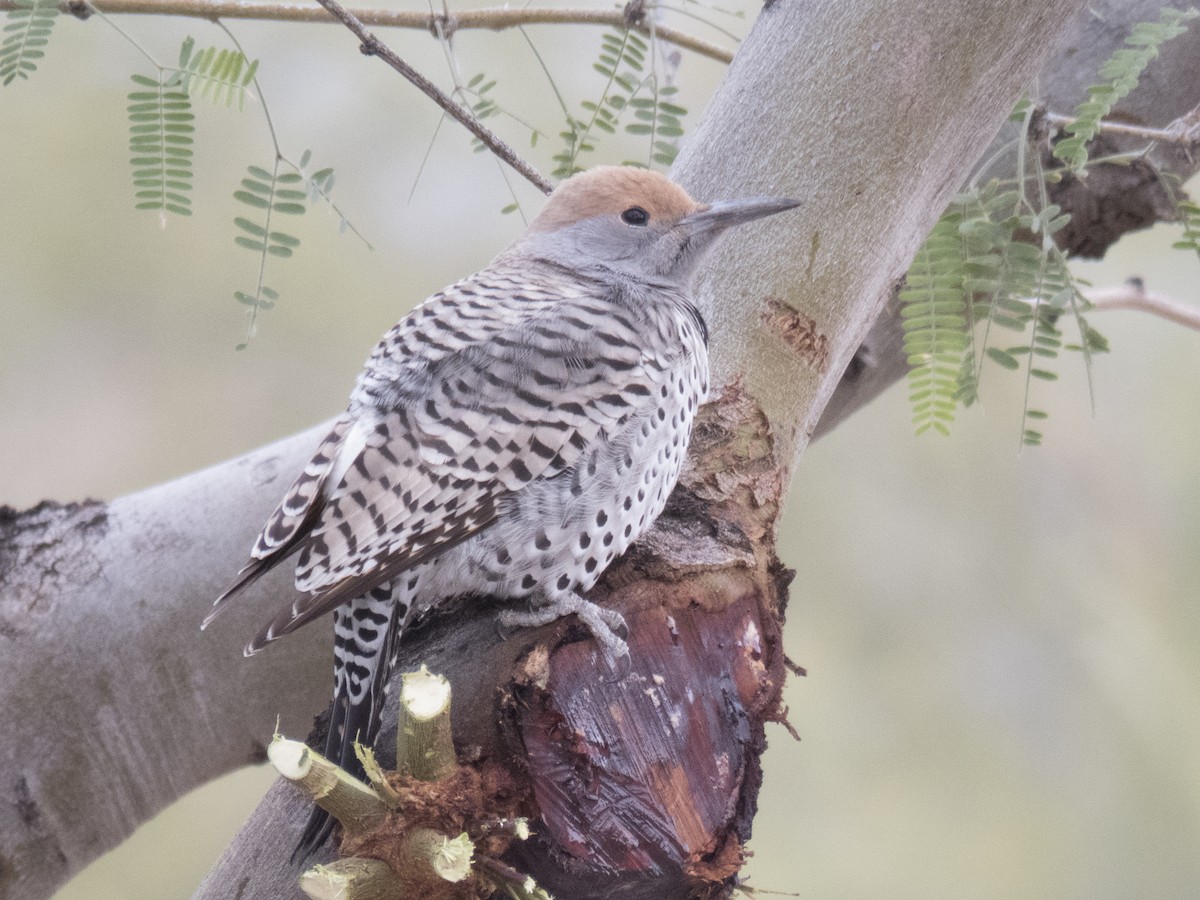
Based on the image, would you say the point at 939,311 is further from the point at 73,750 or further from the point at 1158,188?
the point at 73,750

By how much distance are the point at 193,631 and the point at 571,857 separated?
3.48 ft

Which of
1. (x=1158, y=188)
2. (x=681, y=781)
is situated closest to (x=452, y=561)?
(x=681, y=781)

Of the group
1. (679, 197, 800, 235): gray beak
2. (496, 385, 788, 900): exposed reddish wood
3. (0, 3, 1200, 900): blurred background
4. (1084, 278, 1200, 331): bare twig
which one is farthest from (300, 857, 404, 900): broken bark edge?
(0, 3, 1200, 900): blurred background

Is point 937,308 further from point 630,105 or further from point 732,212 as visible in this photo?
point 630,105

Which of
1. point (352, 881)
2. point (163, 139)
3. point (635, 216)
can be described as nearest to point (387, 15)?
point (163, 139)

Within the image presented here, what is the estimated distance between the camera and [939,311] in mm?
2145

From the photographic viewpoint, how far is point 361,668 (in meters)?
1.69

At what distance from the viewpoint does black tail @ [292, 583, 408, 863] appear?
1654 mm

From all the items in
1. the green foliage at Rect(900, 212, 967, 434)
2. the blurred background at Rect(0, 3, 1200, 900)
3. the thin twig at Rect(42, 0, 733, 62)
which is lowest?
the blurred background at Rect(0, 3, 1200, 900)

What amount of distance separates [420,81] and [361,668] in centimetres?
88

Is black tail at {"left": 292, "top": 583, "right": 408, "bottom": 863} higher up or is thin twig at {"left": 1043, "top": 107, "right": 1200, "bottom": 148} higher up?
thin twig at {"left": 1043, "top": 107, "right": 1200, "bottom": 148}

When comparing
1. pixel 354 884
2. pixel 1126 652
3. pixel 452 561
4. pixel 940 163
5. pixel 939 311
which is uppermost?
pixel 940 163

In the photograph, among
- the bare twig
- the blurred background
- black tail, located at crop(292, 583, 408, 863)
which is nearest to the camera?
black tail, located at crop(292, 583, 408, 863)

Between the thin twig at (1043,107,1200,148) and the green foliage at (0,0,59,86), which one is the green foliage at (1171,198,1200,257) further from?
the green foliage at (0,0,59,86)
